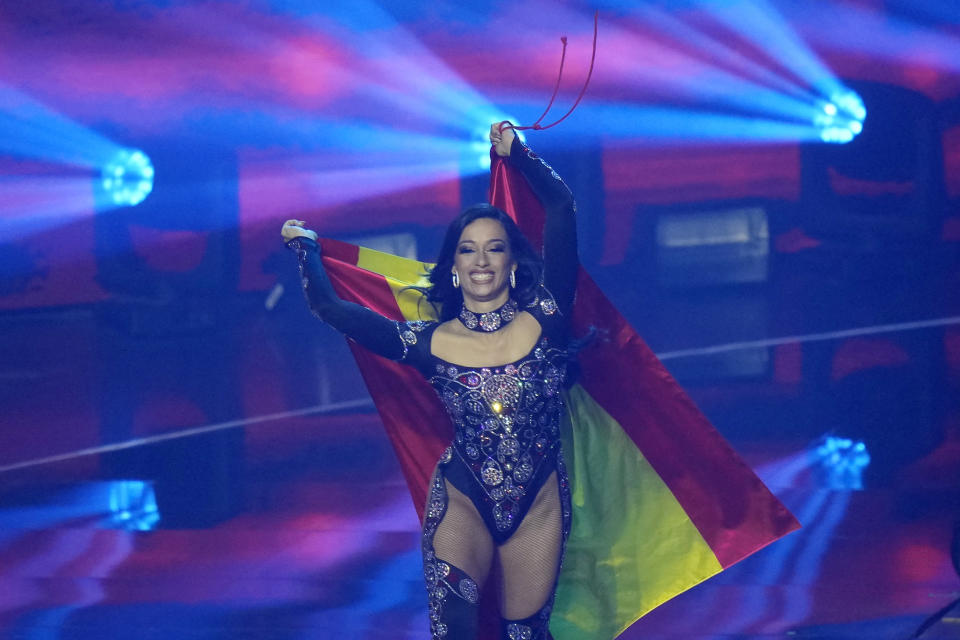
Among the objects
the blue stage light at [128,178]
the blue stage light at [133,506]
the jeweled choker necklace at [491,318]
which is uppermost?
the blue stage light at [128,178]

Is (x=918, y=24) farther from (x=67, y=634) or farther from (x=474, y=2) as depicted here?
(x=67, y=634)

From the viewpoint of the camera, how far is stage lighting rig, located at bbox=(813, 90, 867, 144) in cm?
625

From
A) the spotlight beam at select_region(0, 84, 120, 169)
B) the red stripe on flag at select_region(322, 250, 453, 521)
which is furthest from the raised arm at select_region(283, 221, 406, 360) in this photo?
the spotlight beam at select_region(0, 84, 120, 169)

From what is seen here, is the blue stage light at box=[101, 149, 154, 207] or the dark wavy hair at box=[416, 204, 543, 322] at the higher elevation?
the blue stage light at box=[101, 149, 154, 207]

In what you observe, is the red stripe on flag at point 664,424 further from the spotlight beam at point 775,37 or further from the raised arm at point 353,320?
the spotlight beam at point 775,37

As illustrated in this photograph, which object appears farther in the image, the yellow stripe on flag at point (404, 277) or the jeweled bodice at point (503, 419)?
the yellow stripe on flag at point (404, 277)

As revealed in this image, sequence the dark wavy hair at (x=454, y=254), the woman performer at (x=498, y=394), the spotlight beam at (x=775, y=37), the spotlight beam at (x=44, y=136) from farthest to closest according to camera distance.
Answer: the spotlight beam at (x=44, y=136)
the spotlight beam at (x=775, y=37)
the dark wavy hair at (x=454, y=254)
the woman performer at (x=498, y=394)

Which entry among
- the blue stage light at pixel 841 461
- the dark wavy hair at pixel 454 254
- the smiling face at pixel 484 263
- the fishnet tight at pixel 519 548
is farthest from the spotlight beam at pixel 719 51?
the fishnet tight at pixel 519 548

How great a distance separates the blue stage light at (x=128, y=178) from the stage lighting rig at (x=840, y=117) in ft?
13.7

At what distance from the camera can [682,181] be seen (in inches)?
261

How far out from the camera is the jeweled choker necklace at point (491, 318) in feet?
8.91

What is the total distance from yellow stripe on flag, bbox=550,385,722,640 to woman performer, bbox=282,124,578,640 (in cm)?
26

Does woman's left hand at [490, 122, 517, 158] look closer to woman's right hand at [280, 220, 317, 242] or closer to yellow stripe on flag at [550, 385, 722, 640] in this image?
woman's right hand at [280, 220, 317, 242]

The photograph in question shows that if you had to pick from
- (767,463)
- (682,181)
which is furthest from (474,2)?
(767,463)
